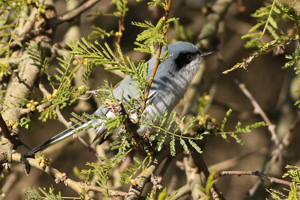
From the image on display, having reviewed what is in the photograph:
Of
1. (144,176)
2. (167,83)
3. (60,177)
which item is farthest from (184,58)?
(60,177)

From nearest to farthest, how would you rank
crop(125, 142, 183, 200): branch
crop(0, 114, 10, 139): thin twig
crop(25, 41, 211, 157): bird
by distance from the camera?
1. crop(125, 142, 183, 200): branch
2. crop(0, 114, 10, 139): thin twig
3. crop(25, 41, 211, 157): bird

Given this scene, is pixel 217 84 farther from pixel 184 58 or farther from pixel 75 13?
pixel 75 13

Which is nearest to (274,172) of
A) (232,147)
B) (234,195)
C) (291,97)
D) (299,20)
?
(291,97)

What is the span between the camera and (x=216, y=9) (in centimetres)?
321

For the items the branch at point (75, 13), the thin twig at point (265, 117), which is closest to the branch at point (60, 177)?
the branch at point (75, 13)

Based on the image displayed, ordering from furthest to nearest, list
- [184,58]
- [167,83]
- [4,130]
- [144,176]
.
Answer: [184,58]
[167,83]
[4,130]
[144,176]

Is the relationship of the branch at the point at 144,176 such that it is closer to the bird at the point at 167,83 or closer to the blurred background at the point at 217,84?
the bird at the point at 167,83

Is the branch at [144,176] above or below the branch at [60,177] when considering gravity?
below

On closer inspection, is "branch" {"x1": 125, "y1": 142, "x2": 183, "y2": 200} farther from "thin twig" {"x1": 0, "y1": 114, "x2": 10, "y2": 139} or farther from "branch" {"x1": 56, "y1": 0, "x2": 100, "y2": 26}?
"branch" {"x1": 56, "y1": 0, "x2": 100, "y2": 26}

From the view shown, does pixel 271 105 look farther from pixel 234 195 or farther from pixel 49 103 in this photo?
pixel 49 103

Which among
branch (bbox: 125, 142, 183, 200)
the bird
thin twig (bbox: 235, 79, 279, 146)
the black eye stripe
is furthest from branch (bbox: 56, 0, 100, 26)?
thin twig (bbox: 235, 79, 279, 146)

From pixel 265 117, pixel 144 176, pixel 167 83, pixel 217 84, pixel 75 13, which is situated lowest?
pixel 217 84

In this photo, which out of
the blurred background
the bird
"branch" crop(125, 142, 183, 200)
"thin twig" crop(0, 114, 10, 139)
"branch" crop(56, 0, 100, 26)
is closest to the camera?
"branch" crop(125, 142, 183, 200)

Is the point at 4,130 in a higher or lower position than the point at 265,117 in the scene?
higher
